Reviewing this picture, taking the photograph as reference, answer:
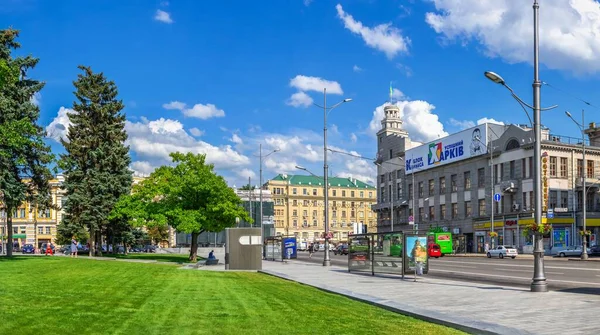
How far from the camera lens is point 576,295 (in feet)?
59.3

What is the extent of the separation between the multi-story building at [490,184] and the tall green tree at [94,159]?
4513 centimetres

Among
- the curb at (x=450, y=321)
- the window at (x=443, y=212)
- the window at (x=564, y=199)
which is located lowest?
the curb at (x=450, y=321)

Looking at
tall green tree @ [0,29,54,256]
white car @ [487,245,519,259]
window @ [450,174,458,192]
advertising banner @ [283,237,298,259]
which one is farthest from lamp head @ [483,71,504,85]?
window @ [450,174,458,192]

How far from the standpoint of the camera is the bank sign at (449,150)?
277 feet

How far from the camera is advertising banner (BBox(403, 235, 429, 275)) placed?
1070 inches

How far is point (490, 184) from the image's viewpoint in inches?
3236

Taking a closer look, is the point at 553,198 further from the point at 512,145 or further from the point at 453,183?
the point at 453,183

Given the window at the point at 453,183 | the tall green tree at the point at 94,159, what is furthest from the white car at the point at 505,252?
the tall green tree at the point at 94,159

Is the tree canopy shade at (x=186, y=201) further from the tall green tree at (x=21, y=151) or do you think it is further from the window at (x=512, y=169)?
the window at (x=512, y=169)

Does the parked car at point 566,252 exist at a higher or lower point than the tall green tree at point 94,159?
lower

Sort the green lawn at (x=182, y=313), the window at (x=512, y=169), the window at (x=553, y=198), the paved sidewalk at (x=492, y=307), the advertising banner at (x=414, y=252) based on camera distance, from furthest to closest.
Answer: the window at (x=512, y=169)
the window at (x=553, y=198)
the advertising banner at (x=414, y=252)
the paved sidewalk at (x=492, y=307)
the green lawn at (x=182, y=313)

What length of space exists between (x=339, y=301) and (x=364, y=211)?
164 metres

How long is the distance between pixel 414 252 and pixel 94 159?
3888 cm

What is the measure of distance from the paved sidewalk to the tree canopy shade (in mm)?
26098
